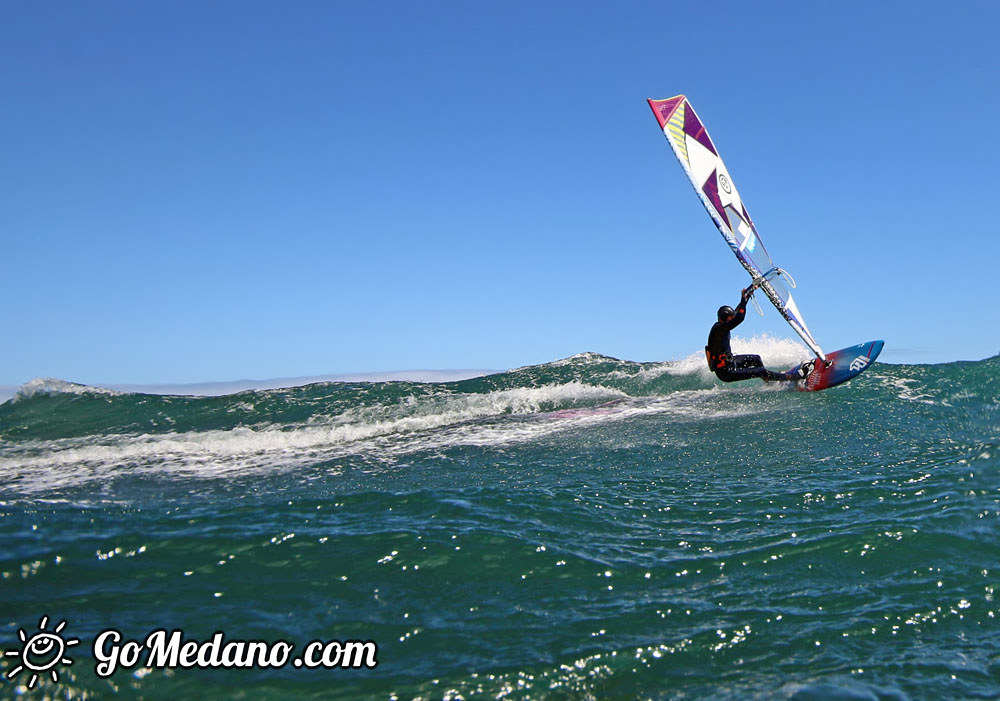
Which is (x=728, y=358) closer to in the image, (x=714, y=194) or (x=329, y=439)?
(x=714, y=194)

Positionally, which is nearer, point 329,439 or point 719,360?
point 329,439

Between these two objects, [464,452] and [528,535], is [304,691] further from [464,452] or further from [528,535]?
[464,452]

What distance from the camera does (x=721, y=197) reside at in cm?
1292

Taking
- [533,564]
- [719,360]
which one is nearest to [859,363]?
[719,360]

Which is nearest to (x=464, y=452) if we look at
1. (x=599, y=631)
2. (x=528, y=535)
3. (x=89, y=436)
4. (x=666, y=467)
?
(x=666, y=467)

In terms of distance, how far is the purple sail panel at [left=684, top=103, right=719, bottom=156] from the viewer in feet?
43.3

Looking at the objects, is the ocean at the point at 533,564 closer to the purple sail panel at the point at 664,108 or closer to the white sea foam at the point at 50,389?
the purple sail panel at the point at 664,108

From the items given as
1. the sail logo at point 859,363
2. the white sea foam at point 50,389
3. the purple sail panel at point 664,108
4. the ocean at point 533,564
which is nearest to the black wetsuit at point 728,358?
the ocean at point 533,564

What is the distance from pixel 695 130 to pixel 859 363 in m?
5.20

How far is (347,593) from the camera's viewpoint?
16.1 feet

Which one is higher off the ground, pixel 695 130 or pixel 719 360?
pixel 695 130

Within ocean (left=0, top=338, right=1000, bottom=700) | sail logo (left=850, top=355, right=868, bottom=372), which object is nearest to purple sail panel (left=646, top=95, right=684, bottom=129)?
sail logo (left=850, top=355, right=868, bottom=372)

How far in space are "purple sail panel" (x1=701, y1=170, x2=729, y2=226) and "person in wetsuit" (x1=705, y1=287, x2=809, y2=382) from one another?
1.68 metres

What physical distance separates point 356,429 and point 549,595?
811 centimetres
